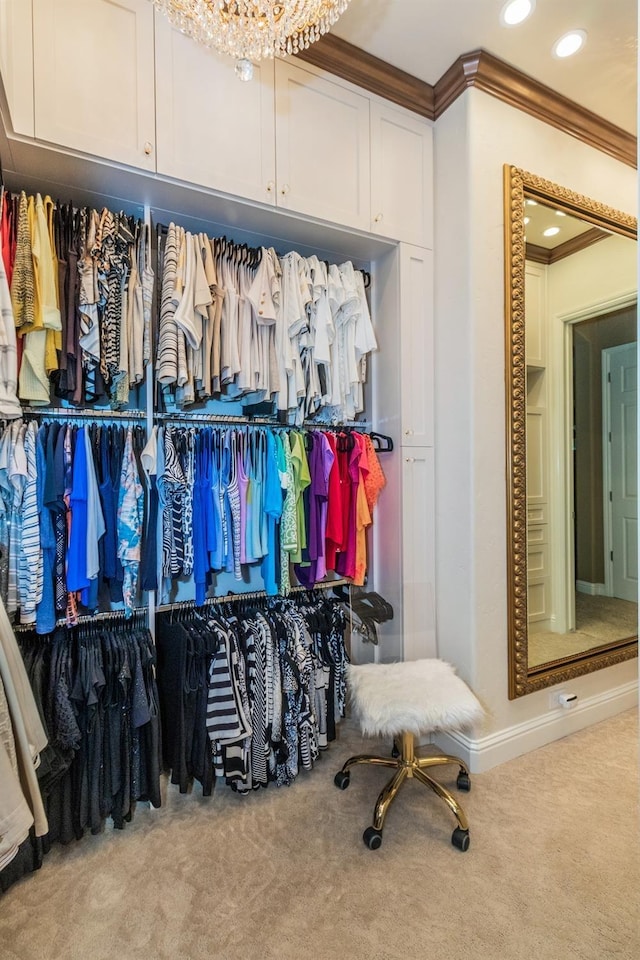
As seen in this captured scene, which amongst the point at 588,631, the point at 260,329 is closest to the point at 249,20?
the point at 260,329

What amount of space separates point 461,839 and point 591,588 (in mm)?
1377

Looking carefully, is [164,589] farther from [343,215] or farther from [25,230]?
[343,215]

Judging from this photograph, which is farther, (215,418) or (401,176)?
(401,176)

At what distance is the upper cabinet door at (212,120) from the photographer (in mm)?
1656

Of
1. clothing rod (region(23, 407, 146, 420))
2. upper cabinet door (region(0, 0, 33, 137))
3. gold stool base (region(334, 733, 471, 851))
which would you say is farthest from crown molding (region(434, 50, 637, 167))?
gold stool base (region(334, 733, 471, 851))

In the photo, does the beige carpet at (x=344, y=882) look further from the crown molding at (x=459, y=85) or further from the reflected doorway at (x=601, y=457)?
the crown molding at (x=459, y=85)

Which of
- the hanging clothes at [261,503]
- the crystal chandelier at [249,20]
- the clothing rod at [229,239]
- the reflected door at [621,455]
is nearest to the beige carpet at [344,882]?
the hanging clothes at [261,503]

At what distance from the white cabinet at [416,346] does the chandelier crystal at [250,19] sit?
900 millimetres

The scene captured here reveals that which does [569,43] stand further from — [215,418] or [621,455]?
[215,418]

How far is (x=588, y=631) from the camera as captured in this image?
2363 millimetres

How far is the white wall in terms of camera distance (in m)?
2.05

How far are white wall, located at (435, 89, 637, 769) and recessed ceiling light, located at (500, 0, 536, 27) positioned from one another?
9.2 inches

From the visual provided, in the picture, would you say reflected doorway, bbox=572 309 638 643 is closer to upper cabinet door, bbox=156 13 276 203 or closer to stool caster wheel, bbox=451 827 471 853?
stool caster wheel, bbox=451 827 471 853

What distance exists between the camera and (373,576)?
7.73ft
